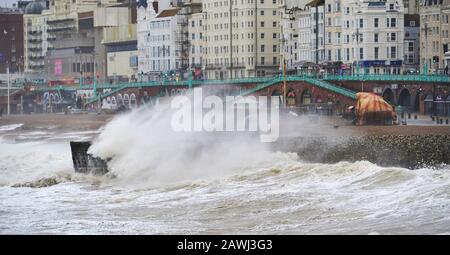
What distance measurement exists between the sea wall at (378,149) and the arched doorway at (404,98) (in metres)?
37.3

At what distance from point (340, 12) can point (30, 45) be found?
308ft

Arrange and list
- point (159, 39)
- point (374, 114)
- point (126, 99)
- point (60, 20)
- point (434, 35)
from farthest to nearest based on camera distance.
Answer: point (60, 20), point (159, 39), point (126, 99), point (434, 35), point (374, 114)

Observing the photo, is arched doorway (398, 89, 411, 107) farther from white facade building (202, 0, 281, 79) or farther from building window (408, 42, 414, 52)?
white facade building (202, 0, 281, 79)

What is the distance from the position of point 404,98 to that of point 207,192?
47367mm

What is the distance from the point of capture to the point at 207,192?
1860 inches

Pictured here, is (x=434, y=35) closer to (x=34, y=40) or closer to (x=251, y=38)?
(x=251, y=38)

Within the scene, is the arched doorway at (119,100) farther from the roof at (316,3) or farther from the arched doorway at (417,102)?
the arched doorway at (417,102)

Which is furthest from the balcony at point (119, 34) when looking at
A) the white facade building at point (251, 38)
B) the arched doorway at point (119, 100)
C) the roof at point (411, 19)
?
the roof at point (411, 19)

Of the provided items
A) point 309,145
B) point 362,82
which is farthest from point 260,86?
point 309,145

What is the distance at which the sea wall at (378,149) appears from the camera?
5044 cm

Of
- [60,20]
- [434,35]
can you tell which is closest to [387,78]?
[434,35]

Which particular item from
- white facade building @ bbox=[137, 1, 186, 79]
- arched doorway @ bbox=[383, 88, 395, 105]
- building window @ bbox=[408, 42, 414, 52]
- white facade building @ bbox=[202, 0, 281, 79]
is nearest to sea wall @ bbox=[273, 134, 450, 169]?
arched doorway @ bbox=[383, 88, 395, 105]

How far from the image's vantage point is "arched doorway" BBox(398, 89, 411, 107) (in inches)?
3622
